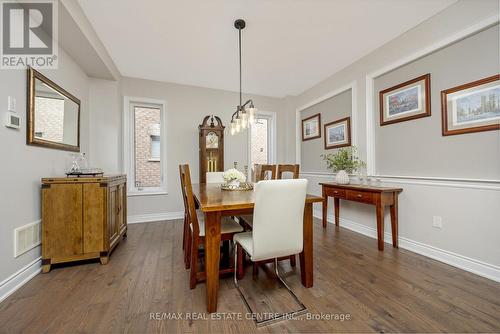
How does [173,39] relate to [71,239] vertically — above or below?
above

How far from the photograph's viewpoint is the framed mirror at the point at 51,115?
6.25 ft

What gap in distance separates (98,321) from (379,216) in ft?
8.92

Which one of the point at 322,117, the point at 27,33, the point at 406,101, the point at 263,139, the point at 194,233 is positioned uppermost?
the point at 27,33

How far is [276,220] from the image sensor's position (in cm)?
141

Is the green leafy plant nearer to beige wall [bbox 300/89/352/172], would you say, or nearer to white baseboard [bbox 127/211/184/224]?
beige wall [bbox 300/89/352/172]

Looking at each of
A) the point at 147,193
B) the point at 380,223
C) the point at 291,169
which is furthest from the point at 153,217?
the point at 380,223

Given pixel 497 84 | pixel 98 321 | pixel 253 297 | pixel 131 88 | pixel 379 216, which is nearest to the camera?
pixel 98 321

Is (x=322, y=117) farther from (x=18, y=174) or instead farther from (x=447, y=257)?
(x=18, y=174)

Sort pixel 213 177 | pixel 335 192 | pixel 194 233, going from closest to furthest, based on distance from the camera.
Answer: pixel 194 233 → pixel 335 192 → pixel 213 177

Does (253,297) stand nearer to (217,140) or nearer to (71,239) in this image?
(71,239)

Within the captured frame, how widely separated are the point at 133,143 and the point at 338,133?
3573 millimetres

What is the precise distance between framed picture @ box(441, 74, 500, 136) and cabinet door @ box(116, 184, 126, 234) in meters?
3.71

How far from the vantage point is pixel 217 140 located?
3.88m

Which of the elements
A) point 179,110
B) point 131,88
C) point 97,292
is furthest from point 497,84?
point 131,88
